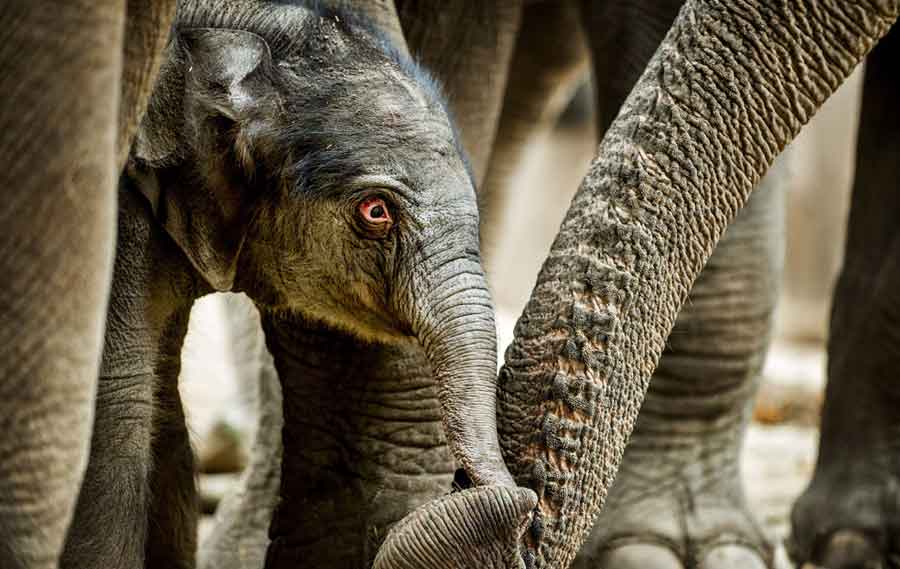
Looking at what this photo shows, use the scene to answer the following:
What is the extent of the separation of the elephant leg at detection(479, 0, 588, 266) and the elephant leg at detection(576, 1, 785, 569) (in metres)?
1.04

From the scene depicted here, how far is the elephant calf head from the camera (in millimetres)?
2727

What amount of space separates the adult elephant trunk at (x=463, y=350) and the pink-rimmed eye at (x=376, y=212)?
0.09 metres

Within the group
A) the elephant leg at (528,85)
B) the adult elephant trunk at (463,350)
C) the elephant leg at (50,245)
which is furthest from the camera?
the elephant leg at (528,85)

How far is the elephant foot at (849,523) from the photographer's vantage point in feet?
13.2

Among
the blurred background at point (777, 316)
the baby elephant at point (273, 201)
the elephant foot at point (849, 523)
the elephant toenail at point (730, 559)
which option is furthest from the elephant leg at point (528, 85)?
the baby elephant at point (273, 201)

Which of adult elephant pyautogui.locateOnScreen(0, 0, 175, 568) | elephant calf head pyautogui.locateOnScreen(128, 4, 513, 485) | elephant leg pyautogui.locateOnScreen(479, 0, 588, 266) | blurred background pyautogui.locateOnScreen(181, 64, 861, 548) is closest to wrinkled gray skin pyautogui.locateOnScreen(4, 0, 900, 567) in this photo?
elephant calf head pyautogui.locateOnScreen(128, 4, 513, 485)

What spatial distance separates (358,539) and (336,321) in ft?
1.54

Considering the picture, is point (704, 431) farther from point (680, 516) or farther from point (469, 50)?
point (469, 50)

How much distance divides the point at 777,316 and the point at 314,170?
238 inches

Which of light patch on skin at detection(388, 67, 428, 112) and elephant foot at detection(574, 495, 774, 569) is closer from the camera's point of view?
light patch on skin at detection(388, 67, 428, 112)

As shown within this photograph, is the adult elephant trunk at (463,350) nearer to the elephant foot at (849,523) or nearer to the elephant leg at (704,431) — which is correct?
the elephant leg at (704,431)

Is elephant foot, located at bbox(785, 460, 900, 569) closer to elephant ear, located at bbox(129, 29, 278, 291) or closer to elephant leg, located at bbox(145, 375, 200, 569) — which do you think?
elephant leg, located at bbox(145, 375, 200, 569)

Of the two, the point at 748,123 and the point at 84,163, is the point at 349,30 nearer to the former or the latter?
the point at 748,123

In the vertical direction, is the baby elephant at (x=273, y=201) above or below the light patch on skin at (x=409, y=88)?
below
